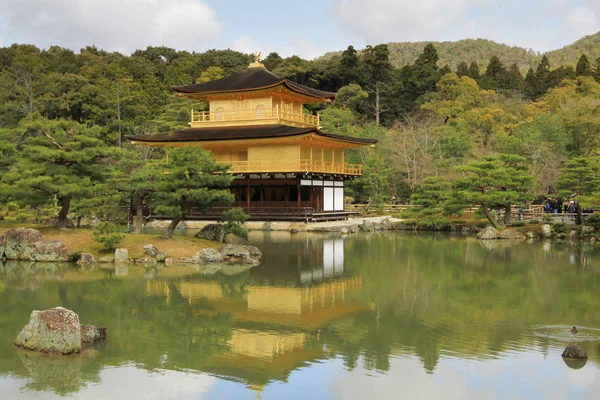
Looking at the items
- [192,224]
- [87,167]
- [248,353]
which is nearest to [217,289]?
[248,353]

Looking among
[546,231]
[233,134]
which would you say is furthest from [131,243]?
[546,231]

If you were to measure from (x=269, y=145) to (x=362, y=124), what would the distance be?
25963mm

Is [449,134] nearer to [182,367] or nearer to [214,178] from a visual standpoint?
[214,178]

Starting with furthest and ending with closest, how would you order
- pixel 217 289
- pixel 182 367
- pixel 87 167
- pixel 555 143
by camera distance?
pixel 555 143 → pixel 87 167 → pixel 217 289 → pixel 182 367

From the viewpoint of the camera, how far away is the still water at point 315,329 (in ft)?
26.6

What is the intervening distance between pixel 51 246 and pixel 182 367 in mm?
11200

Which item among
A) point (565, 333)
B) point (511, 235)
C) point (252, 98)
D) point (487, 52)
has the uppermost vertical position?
point (487, 52)

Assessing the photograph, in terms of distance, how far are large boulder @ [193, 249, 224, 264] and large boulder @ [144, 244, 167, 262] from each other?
967 mm

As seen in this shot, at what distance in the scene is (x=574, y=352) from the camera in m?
9.03

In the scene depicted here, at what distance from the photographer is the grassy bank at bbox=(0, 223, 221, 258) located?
61.4 ft

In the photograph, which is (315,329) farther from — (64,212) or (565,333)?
(64,212)

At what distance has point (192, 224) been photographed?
32.4 meters

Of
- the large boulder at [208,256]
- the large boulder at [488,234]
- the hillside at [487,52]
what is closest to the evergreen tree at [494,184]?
the large boulder at [488,234]

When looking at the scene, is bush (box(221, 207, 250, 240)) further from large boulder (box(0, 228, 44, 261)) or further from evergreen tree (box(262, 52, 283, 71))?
evergreen tree (box(262, 52, 283, 71))
